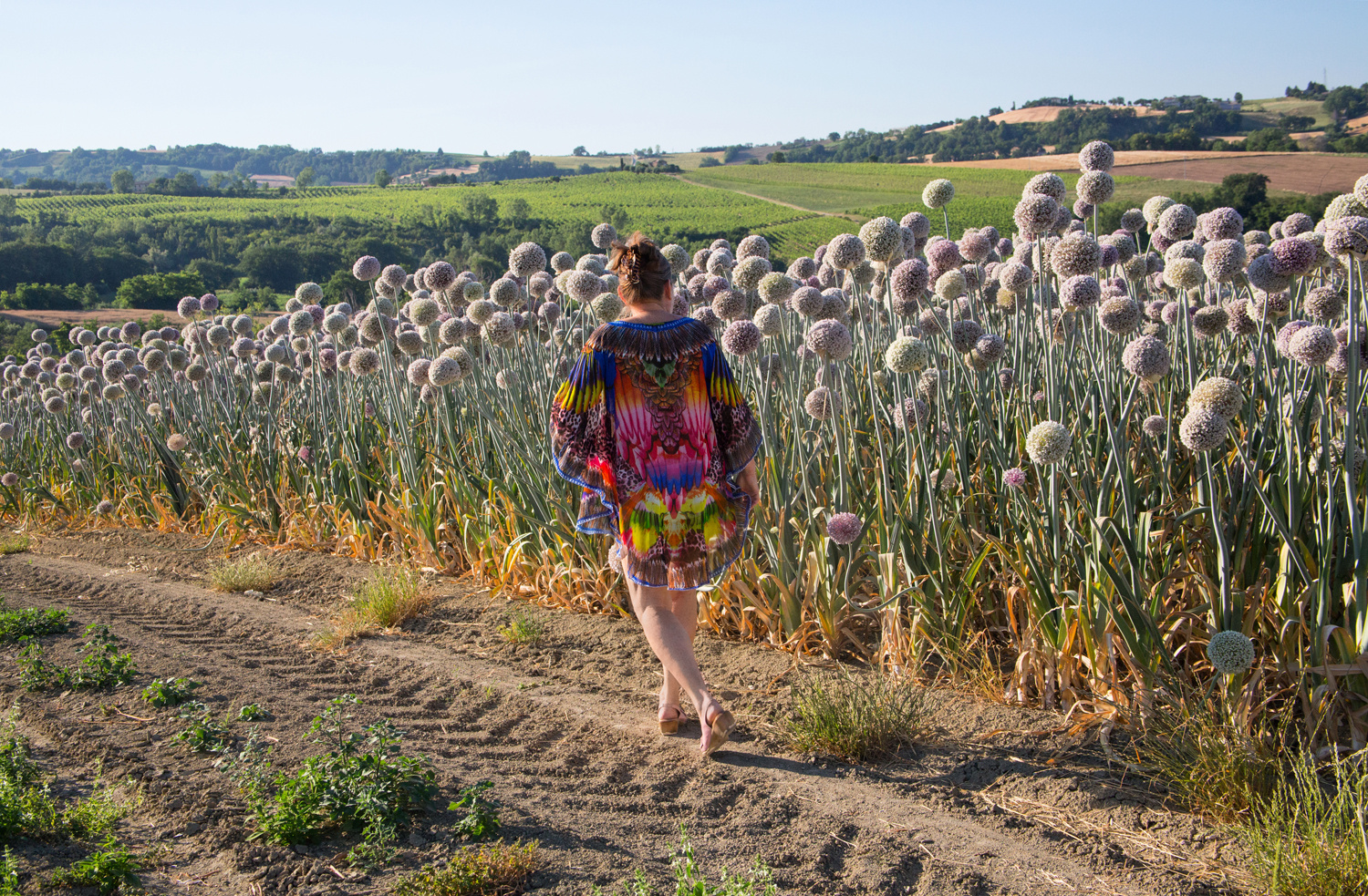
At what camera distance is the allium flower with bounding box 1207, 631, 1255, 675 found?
2.57m

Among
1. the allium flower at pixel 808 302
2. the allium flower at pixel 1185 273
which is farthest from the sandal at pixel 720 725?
the allium flower at pixel 1185 273

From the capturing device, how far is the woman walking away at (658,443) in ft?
10.1

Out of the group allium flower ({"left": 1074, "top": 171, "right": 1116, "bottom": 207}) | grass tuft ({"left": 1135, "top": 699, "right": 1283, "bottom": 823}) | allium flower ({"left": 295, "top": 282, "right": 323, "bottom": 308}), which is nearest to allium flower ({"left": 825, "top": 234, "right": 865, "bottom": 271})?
allium flower ({"left": 1074, "top": 171, "right": 1116, "bottom": 207})

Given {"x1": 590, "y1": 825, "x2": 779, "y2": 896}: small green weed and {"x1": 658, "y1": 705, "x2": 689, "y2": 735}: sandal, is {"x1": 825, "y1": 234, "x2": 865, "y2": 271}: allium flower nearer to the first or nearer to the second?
{"x1": 658, "y1": 705, "x2": 689, "y2": 735}: sandal

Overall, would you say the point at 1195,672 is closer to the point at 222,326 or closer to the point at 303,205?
the point at 222,326

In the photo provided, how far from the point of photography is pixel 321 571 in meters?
Result: 6.39

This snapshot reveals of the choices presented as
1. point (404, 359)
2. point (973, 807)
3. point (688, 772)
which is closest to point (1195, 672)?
point (973, 807)

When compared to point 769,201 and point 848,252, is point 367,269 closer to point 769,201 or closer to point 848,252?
point 848,252

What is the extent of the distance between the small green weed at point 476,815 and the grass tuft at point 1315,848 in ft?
7.14

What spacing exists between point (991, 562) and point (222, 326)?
7.53m

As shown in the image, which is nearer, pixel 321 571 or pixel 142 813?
pixel 142 813

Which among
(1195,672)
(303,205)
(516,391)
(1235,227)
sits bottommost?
(1195,672)

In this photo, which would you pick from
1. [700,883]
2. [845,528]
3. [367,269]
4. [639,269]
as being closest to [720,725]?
[845,528]

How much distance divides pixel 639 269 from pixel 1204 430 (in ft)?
6.25
